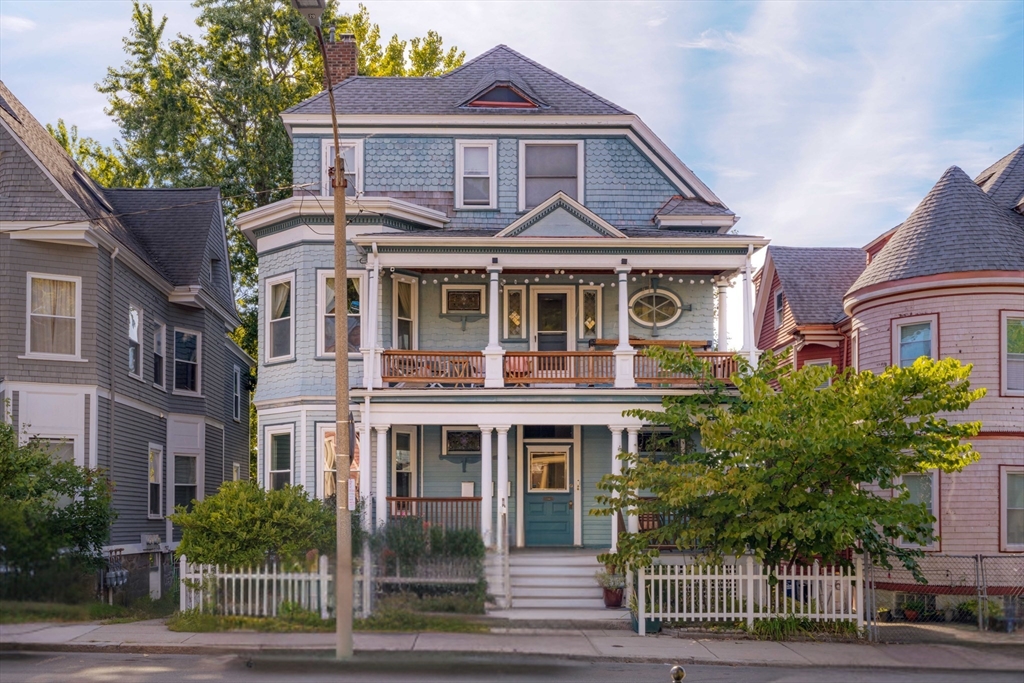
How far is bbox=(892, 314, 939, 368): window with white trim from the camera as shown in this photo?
68.5 ft

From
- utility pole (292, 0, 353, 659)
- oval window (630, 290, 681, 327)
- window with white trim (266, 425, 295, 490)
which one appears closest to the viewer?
utility pole (292, 0, 353, 659)

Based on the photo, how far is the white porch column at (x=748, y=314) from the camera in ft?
70.9

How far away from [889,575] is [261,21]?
27.4 m

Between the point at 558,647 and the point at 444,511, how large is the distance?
504 cm

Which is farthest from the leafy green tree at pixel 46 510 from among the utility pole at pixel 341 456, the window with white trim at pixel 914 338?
the window with white trim at pixel 914 338

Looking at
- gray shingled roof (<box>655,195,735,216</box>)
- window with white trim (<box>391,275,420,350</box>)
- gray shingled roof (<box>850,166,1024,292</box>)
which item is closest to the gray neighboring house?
window with white trim (<box>391,275,420,350</box>)

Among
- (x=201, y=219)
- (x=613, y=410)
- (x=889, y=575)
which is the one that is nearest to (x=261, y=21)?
(x=201, y=219)

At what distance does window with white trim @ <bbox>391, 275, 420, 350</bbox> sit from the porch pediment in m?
2.75

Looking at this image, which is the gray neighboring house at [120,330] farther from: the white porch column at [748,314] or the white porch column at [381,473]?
the white porch column at [748,314]

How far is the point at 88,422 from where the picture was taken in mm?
21422

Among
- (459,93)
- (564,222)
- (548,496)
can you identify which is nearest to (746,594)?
(548,496)

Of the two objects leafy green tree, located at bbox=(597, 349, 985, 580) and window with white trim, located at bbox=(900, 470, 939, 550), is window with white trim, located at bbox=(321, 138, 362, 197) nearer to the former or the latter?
leafy green tree, located at bbox=(597, 349, 985, 580)

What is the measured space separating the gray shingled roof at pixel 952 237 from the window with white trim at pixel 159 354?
629 inches

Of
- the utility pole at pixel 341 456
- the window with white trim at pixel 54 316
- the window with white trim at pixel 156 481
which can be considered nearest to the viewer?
the utility pole at pixel 341 456
